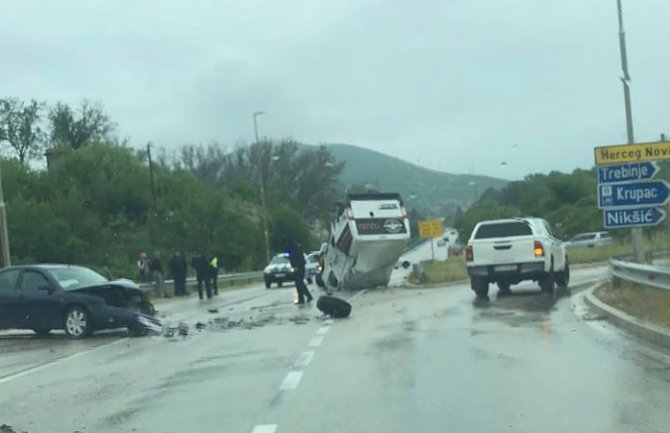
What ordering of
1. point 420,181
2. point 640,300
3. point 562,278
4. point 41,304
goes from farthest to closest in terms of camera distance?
point 420,181, point 562,278, point 41,304, point 640,300

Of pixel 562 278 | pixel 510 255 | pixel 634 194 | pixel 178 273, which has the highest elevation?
pixel 634 194

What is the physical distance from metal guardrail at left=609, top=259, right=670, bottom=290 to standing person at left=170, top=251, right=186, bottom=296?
2002 centimetres

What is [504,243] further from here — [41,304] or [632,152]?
[41,304]

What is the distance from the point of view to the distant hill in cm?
12219

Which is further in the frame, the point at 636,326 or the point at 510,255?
the point at 510,255

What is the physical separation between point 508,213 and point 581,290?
34.2 metres

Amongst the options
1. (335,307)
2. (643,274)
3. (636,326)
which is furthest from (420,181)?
(636,326)

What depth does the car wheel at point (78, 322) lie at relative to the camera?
17484 millimetres

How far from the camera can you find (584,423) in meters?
7.67

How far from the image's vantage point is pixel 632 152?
17906mm

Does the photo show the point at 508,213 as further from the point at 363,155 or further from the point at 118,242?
the point at 363,155

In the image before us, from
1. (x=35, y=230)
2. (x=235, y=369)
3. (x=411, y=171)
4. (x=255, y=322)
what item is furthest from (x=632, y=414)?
(x=411, y=171)

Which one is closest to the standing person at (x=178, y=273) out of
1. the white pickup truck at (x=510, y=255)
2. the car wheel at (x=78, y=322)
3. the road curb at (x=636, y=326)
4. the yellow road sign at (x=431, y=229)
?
the yellow road sign at (x=431, y=229)

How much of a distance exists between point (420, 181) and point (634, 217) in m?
125
